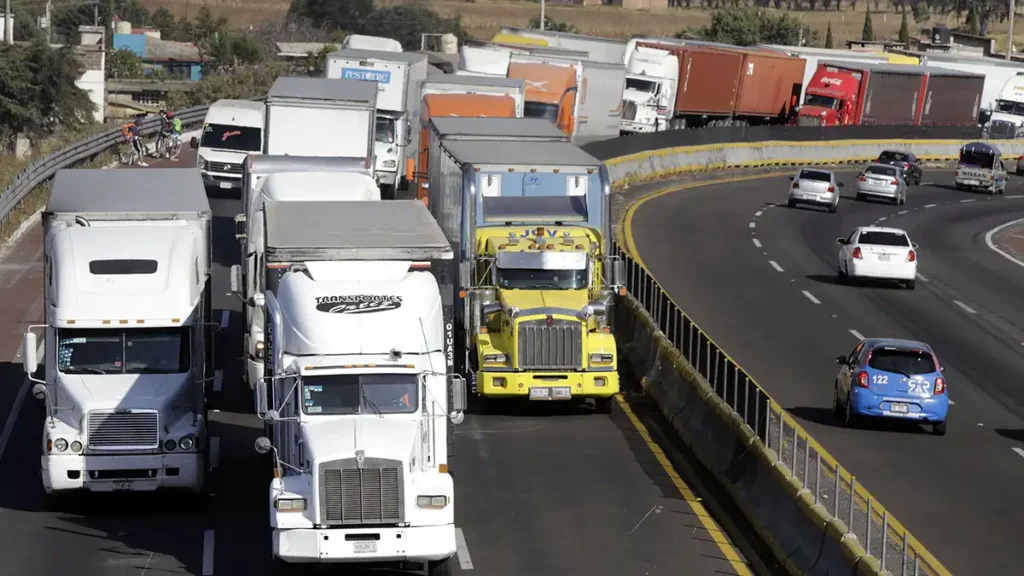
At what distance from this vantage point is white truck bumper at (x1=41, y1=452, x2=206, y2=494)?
68.3ft

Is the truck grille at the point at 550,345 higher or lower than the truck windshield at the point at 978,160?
higher

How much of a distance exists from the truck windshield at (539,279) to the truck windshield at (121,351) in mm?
7651

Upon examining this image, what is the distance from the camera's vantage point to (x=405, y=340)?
60.2 ft

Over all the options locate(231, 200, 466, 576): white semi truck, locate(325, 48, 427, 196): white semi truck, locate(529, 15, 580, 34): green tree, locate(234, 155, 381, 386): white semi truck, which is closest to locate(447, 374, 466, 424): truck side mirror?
locate(231, 200, 466, 576): white semi truck

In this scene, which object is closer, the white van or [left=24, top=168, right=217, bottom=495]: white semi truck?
[left=24, top=168, right=217, bottom=495]: white semi truck

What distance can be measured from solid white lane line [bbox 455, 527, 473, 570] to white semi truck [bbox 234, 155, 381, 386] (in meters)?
6.67

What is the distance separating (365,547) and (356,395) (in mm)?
1651

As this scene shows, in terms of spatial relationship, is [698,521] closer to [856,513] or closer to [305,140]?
[856,513]

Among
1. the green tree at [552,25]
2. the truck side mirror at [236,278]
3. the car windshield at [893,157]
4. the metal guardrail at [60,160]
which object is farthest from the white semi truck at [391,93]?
the green tree at [552,25]

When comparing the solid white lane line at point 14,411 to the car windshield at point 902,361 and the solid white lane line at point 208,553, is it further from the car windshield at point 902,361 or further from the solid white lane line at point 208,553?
the car windshield at point 902,361

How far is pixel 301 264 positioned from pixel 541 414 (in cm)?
954

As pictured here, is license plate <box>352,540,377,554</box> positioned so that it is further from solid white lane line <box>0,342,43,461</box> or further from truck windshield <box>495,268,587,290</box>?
truck windshield <box>495,268,587,290</box>

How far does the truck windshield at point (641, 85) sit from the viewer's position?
243ft

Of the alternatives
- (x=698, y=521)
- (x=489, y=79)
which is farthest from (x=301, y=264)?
(x=489, y=79)
